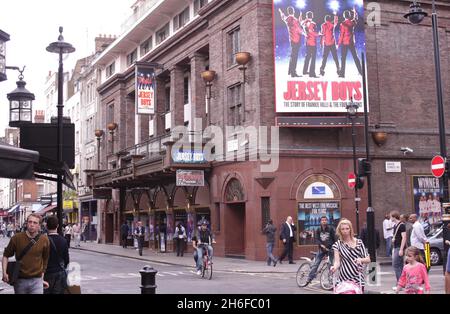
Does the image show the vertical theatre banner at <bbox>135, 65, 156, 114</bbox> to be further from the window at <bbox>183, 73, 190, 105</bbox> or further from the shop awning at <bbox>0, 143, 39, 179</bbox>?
the shop awning at <bbox>0, 143, 39, 179</bbox>

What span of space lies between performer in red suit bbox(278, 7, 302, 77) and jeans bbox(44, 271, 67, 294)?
18.8 meters

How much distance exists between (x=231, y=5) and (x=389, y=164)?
35.2 ft

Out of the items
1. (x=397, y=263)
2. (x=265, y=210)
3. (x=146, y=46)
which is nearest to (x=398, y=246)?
(x=397, y=263)

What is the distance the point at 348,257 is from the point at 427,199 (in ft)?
72.0

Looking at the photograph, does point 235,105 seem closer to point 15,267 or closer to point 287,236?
point 287,236

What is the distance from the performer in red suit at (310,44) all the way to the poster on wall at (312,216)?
574cm

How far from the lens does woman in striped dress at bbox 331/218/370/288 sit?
28.4ft

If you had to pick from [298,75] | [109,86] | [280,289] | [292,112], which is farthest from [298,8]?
[109,86]

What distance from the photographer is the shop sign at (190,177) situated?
28.9 metres

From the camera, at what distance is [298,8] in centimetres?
2694

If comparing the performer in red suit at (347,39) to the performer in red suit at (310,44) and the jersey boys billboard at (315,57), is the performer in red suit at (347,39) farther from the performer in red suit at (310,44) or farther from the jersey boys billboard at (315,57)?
the performer in red suit at (310,44)

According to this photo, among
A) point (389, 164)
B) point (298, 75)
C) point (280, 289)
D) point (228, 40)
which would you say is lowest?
point (280, 289)
